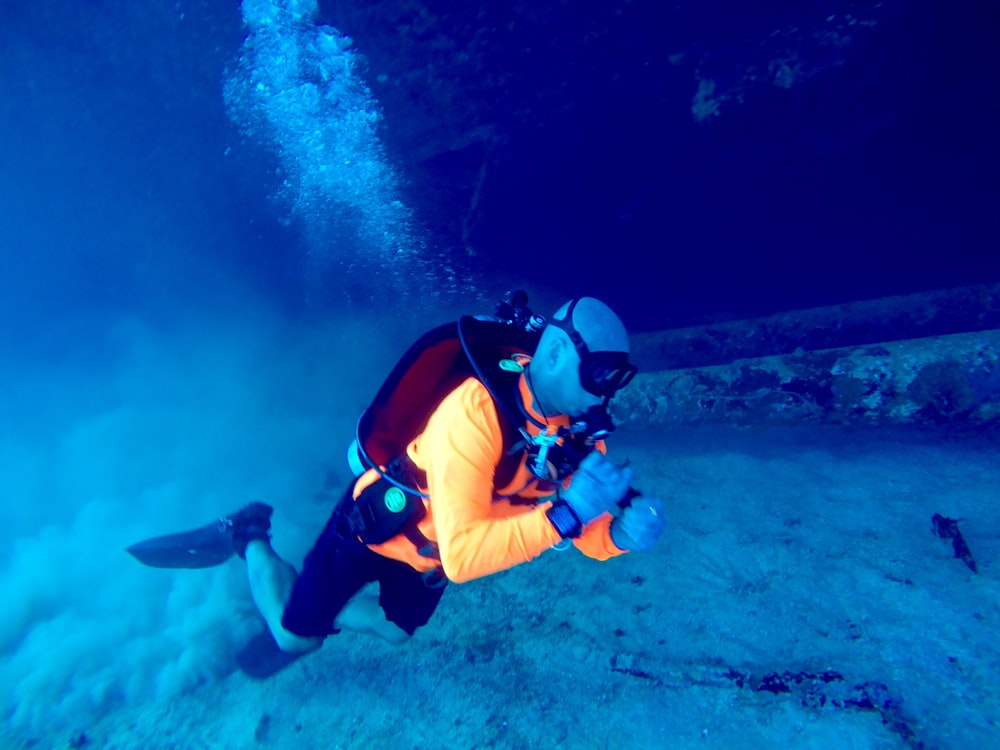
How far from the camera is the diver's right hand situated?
7.18 feet

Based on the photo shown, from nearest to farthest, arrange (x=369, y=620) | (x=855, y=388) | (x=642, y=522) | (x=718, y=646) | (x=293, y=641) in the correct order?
(x=642, y=522), (x=718, y=646), (x=293, y=641), (x=369, y=620), (x=855, y=388)

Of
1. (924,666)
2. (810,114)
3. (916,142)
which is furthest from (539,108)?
(924,666)

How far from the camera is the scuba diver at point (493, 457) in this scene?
7.36 ft

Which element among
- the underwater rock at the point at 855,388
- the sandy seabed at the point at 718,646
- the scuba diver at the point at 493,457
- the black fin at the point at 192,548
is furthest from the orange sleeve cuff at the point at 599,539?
the underwater rock at the point at 855,388

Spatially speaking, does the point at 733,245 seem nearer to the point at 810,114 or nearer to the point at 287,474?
the point at 810,114

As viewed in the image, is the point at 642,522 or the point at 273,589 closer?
the point at 642,522

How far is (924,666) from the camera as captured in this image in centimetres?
287

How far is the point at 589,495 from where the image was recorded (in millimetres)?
2197

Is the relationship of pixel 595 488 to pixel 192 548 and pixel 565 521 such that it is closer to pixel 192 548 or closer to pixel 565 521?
pixel 565 521

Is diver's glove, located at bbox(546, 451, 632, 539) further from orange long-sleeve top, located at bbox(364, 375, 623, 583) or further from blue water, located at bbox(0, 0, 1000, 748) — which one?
blue water, located at bbox(0, 0, 1000, 748)

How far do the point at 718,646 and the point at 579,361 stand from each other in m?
2.62

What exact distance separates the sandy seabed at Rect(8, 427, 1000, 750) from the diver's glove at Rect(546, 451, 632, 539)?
0.95ft

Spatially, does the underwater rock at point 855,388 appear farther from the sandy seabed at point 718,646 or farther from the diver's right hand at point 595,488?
the diver's right hand at point 595,488

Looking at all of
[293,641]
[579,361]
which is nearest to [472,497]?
[579,361]
